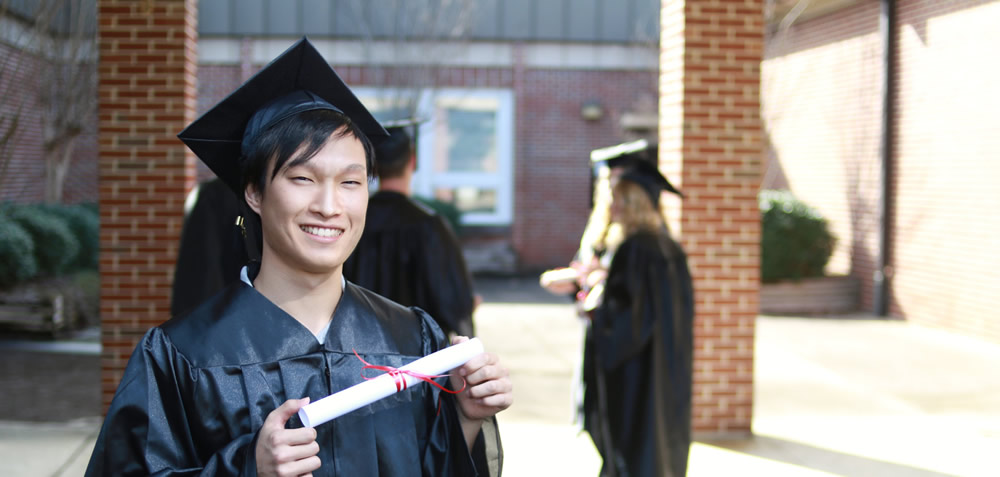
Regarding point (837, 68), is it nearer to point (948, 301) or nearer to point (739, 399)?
point (948, 301)

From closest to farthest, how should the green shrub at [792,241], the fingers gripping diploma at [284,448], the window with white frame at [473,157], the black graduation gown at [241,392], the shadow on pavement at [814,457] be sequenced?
the fingers gripping diploma at [284,448], the black graduation gown at [241,392], the shadow on pavement at [814,457], the green shrub at [792,241], the window with white frame at [473,157]

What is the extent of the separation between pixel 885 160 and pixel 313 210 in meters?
9.79

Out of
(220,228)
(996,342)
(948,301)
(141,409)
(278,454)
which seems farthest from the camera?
(948,301)

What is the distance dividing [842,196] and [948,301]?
2334 millimetres

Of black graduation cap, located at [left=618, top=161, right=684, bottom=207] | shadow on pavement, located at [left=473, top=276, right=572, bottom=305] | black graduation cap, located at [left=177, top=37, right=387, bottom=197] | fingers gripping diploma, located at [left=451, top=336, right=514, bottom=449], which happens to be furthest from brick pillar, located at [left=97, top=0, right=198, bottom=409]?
shadow on pavement, located at [left=473, top=276, right=572, bottom=305]

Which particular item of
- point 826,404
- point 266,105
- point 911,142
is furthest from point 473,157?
point 266,105

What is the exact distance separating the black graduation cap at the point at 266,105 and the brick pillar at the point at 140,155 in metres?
3.51

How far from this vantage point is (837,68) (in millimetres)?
11273

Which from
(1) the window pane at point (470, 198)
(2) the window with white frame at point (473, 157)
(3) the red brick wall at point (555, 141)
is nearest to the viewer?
(3) the red brick wall at point (555, 141)

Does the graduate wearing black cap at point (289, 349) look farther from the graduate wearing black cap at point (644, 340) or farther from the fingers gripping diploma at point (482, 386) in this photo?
the graduate wearing black cap at point (644, 340)

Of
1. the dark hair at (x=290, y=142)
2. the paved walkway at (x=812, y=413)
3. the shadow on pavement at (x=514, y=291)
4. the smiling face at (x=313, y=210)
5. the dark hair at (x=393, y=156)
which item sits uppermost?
the dark hair at (x=393, y=156)

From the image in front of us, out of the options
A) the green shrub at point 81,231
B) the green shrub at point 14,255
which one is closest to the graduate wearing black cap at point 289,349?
the green shrub at point 14,255

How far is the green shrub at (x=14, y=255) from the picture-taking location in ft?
26.7

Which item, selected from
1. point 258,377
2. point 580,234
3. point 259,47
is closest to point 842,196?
point 580,234
